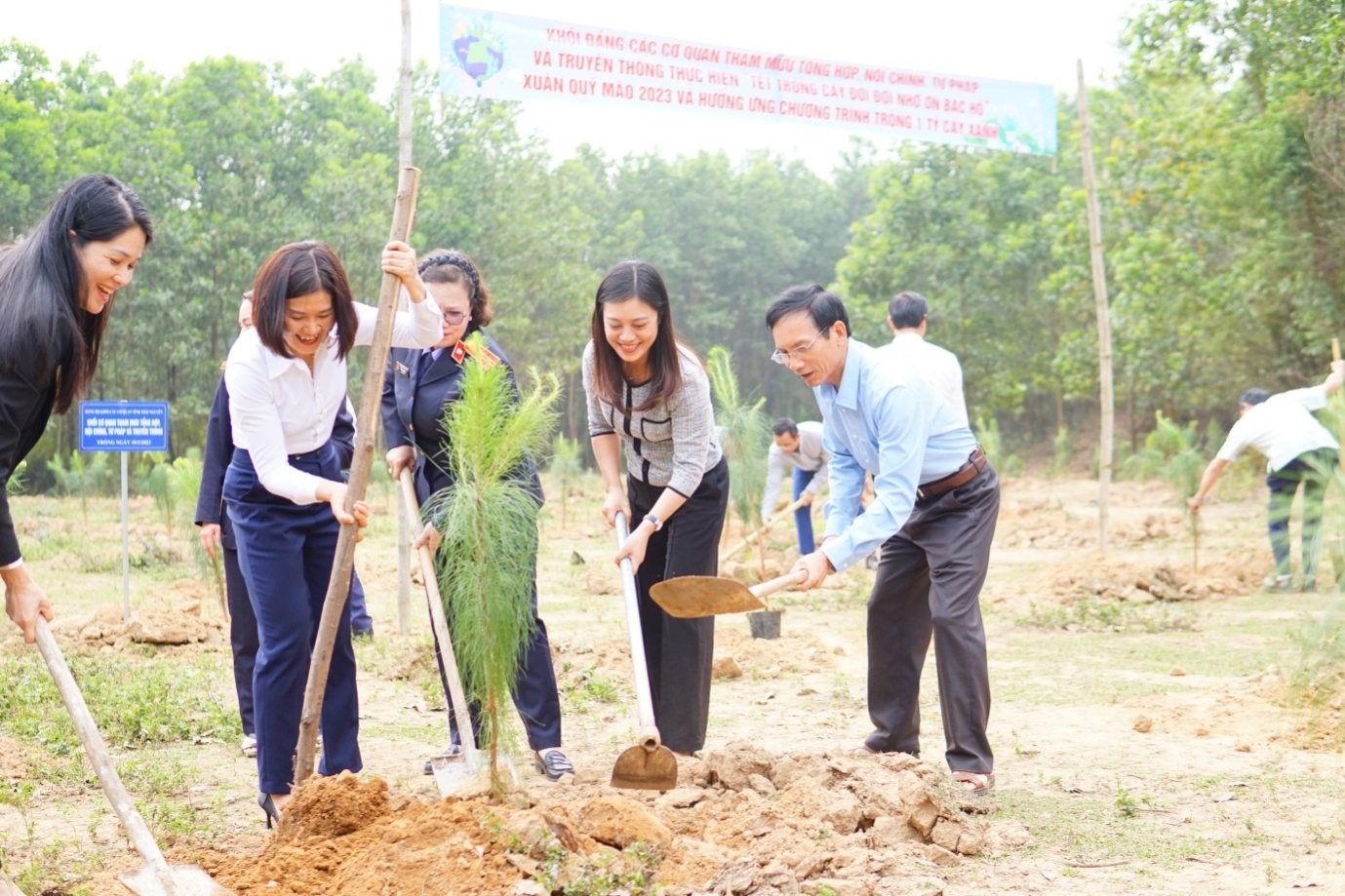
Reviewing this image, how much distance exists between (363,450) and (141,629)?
16.2 feet

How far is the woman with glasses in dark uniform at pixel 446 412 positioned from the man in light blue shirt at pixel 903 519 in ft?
3.50

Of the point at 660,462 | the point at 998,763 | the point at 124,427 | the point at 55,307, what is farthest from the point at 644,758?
the point at 124,427

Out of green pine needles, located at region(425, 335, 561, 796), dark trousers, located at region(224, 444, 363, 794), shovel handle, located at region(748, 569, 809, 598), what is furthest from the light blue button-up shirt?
dark trousers, located at region(224, 444, 363, 794)

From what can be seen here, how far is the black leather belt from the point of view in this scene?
4.51 m

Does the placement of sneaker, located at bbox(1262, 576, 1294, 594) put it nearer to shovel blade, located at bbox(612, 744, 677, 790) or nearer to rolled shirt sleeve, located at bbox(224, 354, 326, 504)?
shovel blade, located at bbox(612, 744, 677, 790)

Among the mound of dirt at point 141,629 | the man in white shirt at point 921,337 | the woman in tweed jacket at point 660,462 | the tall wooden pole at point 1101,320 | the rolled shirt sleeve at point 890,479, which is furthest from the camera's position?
the tall wooden pole at point 1101,320

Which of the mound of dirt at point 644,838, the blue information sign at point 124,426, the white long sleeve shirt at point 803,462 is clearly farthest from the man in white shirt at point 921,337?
the blue information sign at point 124,426

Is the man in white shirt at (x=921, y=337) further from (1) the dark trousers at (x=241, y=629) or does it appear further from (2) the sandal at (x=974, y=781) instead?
(1) the dark trousers at (x=241, y=629)

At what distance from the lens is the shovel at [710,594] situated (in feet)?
13.4

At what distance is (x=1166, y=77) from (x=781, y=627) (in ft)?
34.1

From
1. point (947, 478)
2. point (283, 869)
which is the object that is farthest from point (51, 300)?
point (947, 478)

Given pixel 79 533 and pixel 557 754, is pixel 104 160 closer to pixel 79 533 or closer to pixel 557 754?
pixel 79 533

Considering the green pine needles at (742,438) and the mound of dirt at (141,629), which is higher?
the green pine needles at (742,438)

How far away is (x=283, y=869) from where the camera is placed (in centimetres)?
342
